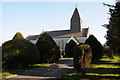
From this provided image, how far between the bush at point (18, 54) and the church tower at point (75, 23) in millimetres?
53156

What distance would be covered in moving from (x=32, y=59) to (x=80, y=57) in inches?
241

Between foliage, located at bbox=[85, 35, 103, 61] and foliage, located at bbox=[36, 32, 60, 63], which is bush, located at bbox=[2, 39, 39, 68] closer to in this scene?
foliage, located at bbox=[36, 32, 60, 63]

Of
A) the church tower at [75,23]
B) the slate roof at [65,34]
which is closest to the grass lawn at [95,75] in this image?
the church tower at [75,23]

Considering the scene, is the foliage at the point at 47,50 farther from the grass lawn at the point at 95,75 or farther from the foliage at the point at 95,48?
the grass lawn at the point at 95,75

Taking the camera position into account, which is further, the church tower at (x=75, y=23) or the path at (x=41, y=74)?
the church tower at (x=75, y=23)

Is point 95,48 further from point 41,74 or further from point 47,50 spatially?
point 41,74

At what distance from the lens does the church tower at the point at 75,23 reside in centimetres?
6625

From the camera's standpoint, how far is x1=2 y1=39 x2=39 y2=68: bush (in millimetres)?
13951

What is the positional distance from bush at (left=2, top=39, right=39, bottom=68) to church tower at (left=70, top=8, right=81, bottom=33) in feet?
174

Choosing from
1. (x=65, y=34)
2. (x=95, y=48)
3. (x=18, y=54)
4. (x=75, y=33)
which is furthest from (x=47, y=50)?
(x=65, y=34)

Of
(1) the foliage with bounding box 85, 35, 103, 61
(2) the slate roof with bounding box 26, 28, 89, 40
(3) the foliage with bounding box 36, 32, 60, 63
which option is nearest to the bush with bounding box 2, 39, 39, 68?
(3) the foliage with bounding box 36, 32, 60, 63

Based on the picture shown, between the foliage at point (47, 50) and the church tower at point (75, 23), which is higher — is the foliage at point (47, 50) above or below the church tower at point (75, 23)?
below

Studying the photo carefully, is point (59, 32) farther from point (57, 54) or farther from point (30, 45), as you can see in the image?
point (30, 45)

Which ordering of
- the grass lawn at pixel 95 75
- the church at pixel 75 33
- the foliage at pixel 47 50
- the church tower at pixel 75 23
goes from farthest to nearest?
the church at pixel 75 33
the church tower at pixel 75 23
the foliage at pixel 47 50
the grass lawn at pixel 95 75
